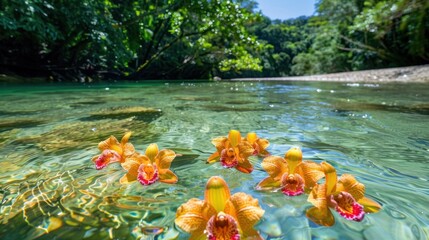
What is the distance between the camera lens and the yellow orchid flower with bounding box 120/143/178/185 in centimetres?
102

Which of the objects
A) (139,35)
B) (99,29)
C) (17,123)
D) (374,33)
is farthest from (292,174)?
(374,33)

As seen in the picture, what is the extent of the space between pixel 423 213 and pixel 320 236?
13.9 inches

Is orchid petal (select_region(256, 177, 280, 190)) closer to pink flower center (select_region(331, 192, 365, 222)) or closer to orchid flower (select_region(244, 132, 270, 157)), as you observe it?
pink flower center (select_region(331, 192, 365, 222))

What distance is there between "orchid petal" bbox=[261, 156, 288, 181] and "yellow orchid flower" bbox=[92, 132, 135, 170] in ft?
1.87

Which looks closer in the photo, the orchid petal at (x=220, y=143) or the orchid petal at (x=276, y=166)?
the orchid petal at (x=276, y=166)

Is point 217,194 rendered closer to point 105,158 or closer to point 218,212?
point 218,212

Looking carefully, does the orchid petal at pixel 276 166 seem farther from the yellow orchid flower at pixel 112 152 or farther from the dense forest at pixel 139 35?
the dense forest at pixel 139 35

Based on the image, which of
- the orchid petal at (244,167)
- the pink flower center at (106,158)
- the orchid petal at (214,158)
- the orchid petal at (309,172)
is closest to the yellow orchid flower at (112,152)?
the pink flower center at (106,158)

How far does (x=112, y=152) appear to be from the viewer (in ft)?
3.90

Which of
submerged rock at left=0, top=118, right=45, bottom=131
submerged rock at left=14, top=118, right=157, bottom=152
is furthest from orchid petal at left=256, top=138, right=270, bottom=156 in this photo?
submerged rock at left=0, top=118, right=45, bottom=131

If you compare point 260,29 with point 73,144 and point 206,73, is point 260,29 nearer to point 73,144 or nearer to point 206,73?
point 206,73

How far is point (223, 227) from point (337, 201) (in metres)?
0.35

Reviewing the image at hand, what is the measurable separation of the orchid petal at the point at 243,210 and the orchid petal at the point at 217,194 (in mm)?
14

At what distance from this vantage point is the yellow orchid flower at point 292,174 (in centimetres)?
91
